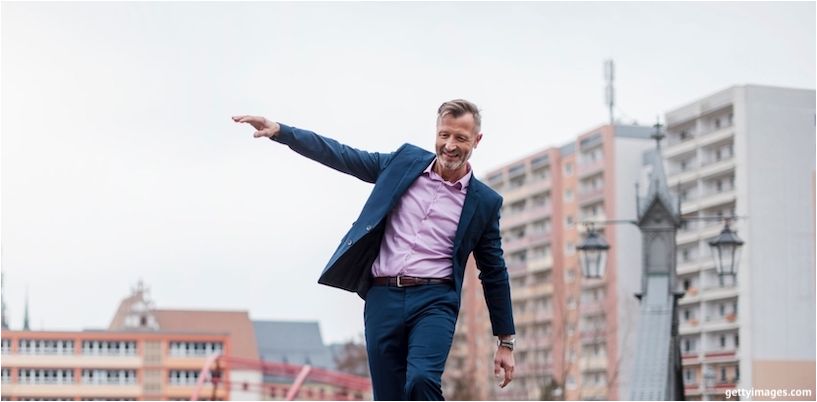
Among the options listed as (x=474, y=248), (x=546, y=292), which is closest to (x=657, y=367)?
(x=474, y=248)

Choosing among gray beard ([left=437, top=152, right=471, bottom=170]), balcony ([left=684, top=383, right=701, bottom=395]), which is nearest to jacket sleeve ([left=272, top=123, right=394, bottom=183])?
gray beard ([left=437, top=152, right=471, bottom=170])

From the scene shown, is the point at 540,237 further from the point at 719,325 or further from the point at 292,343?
the point at 292,343

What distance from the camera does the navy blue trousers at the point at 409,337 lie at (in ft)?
17.1

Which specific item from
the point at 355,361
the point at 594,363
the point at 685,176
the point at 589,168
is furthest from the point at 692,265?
the point at 355,361

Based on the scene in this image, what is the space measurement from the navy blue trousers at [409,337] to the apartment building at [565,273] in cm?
7359

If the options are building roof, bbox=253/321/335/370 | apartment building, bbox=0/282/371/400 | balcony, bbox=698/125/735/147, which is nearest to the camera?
apartment building, bbox=0/282/371/400

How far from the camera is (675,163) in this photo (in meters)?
87.3

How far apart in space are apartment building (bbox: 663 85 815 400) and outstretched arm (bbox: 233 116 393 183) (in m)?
62.5

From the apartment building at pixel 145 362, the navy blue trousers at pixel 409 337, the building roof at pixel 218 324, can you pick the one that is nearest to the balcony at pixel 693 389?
the apartment building at pixel 145 362

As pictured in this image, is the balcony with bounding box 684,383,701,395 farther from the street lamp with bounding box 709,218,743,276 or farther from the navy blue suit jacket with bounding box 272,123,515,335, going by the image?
the navy blue suit jacket with bounding box 272,123,515,335

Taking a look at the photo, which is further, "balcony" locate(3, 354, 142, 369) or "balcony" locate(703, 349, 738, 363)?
"balcony" locate(703, 349, 738, 363)

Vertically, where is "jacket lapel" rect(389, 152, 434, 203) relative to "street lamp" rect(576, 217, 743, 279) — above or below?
below

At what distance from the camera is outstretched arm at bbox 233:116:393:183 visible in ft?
17.3

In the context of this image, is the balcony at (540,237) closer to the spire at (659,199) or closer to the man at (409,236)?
the spire at (659,199)
